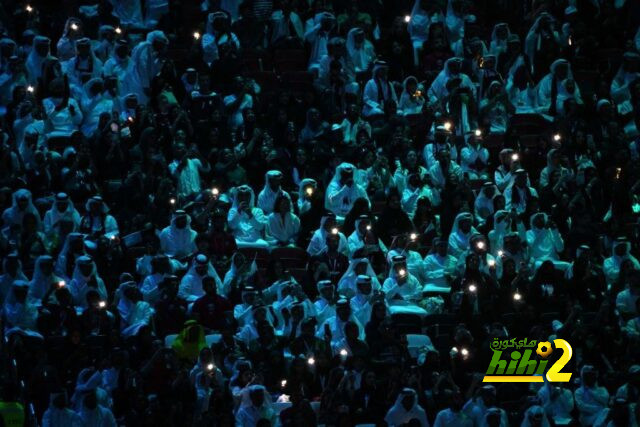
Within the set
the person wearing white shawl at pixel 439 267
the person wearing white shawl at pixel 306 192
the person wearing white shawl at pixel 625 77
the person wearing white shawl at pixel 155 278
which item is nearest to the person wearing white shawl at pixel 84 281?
the person wearing white shawl at pixel 155 278

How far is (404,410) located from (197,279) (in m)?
3.65

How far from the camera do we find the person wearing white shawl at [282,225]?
2431cm

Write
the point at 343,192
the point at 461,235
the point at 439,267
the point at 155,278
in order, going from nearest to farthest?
the point at 155,278 < the point at 439,267 < the point at 461,235 < the point at 343,192

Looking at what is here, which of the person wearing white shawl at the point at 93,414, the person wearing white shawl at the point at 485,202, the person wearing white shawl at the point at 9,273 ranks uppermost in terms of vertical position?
the person wearing white shawl at the point at 485,202

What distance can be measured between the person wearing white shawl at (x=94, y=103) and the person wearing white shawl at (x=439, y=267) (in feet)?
17.3

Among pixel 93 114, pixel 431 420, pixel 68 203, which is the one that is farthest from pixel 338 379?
pixel 93 114

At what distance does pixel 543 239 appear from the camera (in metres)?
24.8

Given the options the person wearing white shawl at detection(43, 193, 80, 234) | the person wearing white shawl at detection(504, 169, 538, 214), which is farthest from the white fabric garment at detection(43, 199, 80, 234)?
the person wearing white shawl at detection(504, 169, 538, 214)

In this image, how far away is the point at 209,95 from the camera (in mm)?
25797

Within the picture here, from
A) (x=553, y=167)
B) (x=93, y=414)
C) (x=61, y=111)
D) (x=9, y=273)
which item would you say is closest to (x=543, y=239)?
(x=553, y=167)

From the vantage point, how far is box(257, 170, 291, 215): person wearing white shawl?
2470cm

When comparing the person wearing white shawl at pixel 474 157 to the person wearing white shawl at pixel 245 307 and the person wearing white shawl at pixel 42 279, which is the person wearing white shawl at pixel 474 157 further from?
the person wearing white shawl at pixel 42 279

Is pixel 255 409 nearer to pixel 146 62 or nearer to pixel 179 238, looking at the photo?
pixel 179 238

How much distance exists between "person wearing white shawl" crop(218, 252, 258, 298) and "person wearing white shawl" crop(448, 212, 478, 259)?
2.93 metres
